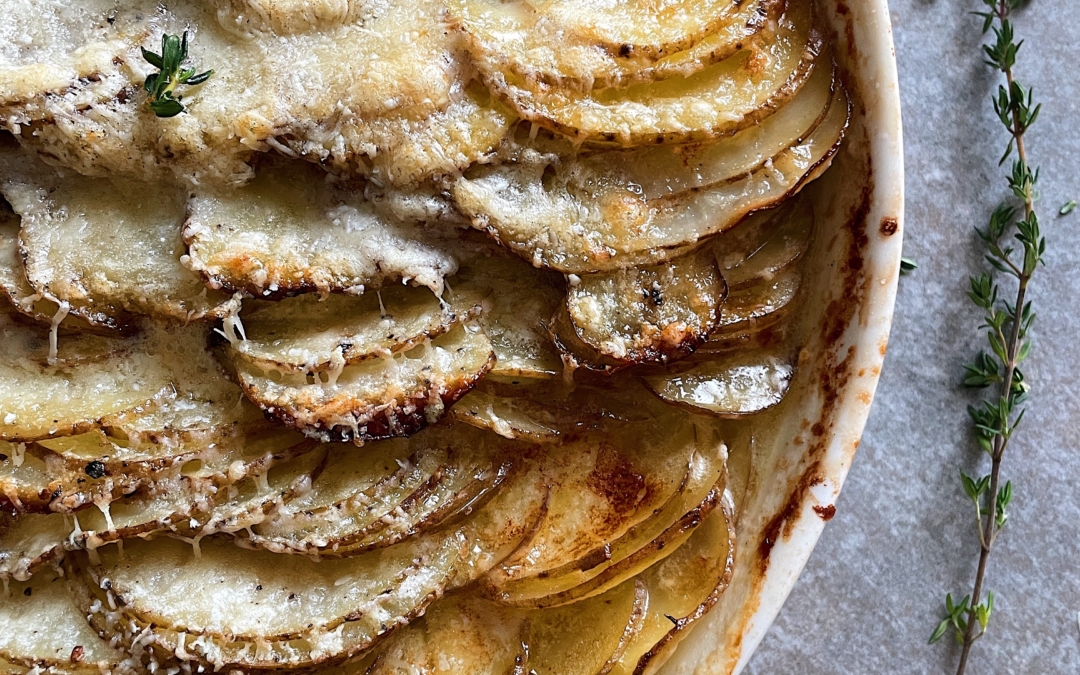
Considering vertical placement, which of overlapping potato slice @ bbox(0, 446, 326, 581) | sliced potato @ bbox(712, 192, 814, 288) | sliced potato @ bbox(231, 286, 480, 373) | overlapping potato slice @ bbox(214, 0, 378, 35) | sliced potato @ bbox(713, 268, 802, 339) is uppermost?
overlapping potato slice @ bbox(214, 0, 378, 35)

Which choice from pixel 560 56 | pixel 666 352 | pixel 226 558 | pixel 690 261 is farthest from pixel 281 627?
pixel 560 56

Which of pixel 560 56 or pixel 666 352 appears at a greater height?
pixel 560 56

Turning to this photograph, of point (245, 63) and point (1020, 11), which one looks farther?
point (1020, 11)

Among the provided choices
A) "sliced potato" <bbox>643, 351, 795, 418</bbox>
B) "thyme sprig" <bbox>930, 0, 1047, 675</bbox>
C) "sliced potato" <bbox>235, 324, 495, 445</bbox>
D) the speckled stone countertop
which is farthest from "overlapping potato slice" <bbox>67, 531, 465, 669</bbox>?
"thyme sprig" <bbox>930, 0, 1047, 675</bbox>

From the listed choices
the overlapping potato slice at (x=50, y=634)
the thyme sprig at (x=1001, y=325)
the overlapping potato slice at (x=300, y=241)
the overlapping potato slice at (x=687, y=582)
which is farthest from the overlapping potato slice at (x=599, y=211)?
the overlapping potato slice at (x=50, y=634)

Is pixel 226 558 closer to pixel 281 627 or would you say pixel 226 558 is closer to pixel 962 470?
pixel 281 627

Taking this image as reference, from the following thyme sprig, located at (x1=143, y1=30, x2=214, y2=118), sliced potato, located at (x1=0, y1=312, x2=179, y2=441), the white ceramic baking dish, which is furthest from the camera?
the white ceramic baking dish

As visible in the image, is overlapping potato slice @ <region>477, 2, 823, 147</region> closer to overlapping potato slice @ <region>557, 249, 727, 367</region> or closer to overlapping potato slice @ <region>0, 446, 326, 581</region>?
overlapping potato slice @ <region>557, 249, 727, 367</region>
